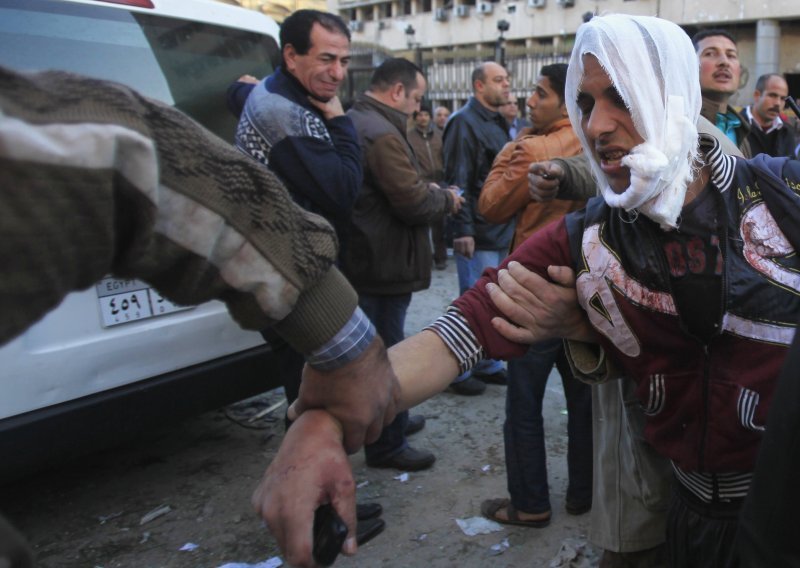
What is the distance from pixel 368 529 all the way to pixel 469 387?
1798 millimetres

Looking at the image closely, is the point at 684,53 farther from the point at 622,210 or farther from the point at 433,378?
the point at 433,378

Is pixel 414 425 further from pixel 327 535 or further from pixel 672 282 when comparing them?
pixel 327 535

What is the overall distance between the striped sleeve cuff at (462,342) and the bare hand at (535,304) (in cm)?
7

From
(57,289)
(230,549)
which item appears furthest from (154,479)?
(57,289)

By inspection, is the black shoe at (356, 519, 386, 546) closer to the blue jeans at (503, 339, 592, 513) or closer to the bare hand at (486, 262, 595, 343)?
the blue jeans at (503, 339, 592, 513)

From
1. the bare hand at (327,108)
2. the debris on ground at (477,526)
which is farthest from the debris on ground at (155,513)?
the bare hand at (327,108)

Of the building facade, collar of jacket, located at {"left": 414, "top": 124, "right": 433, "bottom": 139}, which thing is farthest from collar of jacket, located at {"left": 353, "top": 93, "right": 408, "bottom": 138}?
the building facade

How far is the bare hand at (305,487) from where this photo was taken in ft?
4.17

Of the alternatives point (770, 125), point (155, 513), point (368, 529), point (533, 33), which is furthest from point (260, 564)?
point (533, 33)

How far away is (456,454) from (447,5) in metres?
44.7

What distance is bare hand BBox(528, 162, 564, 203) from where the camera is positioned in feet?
9.75

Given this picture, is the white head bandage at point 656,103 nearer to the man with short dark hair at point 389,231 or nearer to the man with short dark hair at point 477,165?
the man with short dark hair at point 389,231

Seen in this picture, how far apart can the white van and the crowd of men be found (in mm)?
378

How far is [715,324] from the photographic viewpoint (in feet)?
5.18
